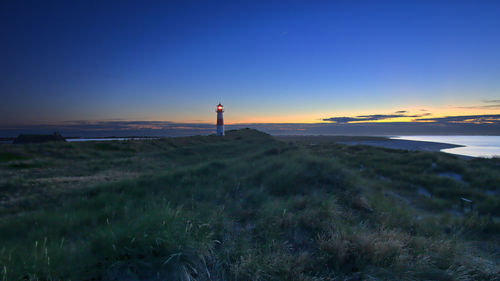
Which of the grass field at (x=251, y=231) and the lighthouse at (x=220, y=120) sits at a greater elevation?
the lighthouse at (x=220, y=120)

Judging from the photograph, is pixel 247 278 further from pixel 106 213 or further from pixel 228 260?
pixel 106 213

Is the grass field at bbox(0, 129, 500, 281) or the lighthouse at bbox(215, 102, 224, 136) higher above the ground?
the lighthouse at bbox(215, 102, 224, 136)

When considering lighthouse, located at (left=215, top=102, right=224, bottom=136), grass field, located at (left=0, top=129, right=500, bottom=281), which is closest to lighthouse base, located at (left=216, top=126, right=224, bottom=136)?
lighthouse, located at (left=215, top=102, right=224, bottom=136)

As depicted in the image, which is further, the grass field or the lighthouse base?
the lighthouse base

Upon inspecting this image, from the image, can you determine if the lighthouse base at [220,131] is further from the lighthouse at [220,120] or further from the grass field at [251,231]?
the grass field at [251,231]

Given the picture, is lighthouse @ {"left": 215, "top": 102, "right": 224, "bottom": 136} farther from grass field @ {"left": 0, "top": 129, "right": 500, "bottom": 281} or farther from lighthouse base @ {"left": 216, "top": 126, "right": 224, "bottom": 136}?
grass field @ {"left": 0, "top": 129, "right": 500, "bottom": 281}

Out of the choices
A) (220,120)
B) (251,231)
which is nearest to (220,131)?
(220,120)

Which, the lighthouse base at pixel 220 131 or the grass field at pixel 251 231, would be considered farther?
the lighthouse base at pixel 220 131

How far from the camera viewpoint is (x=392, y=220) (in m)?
5.40

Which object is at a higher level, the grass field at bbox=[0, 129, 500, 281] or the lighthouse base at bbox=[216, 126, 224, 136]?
the lighthouse base at bbox=[216, 126, 224, 136]

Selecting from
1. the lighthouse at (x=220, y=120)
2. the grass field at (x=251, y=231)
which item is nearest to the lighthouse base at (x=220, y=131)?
the lighthouse at (x=220, y=120)

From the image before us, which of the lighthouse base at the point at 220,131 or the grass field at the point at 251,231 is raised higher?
the lighthouse base at the point at 220,131

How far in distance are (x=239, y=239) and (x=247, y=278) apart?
1009 mm

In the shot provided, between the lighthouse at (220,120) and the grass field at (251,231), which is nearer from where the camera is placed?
the grass field at (251,231)
